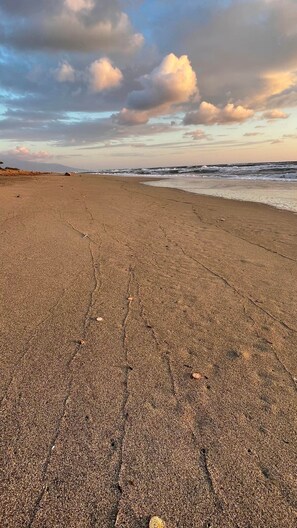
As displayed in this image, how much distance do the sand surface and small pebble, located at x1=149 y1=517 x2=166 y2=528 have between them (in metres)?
0.04

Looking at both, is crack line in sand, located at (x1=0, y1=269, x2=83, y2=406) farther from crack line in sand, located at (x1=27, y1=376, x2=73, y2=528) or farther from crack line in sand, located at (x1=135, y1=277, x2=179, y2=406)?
crack line in sand, located at (x1=135, y1=277, x2=179, y2=406)

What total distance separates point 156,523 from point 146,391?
3.79 feet

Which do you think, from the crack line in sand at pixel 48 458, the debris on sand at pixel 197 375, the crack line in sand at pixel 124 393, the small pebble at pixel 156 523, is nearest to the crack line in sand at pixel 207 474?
the small pebble at pixel 156 523

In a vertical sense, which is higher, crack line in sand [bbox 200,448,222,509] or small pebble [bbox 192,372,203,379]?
crack line in sand [bbox 200,448,222,509]

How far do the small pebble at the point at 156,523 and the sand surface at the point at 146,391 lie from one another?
0.04m

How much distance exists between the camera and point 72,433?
2.68 metres

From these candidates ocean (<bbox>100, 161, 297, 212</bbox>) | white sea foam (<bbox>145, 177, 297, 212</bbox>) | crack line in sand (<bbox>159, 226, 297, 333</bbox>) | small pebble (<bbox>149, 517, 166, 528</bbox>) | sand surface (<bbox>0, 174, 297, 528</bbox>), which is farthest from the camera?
ocean (<bbox>100, 161, 297, 212</bbox>)

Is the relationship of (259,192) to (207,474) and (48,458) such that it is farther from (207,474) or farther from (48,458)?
(48,458)

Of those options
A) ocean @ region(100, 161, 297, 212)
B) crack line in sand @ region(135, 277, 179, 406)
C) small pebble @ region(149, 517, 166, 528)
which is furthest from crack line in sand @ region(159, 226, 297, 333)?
ocean @ region(100, 161, 297, 212)

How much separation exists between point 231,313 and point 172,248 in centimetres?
322

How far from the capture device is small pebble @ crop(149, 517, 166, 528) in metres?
2.04


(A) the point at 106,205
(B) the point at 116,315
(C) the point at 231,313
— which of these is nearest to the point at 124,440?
(B) the point at 116,315

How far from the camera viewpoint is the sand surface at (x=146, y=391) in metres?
2.20

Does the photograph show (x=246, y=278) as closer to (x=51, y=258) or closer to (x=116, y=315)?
(x=116, y=315)
